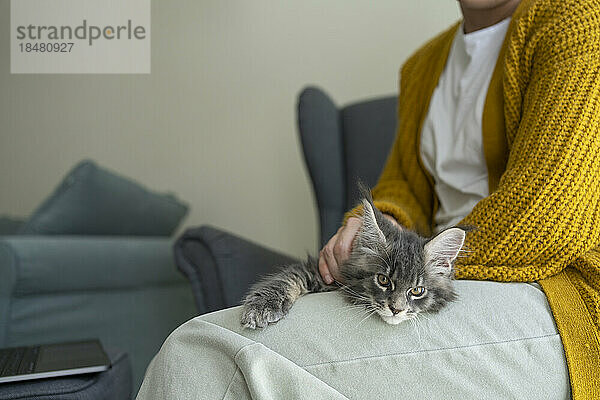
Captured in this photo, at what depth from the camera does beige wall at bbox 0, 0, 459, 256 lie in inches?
121

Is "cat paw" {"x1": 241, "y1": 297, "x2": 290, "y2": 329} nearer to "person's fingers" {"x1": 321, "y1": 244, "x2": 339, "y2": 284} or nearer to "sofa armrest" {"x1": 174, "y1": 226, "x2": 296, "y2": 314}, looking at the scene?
"person's fingers" {"x1": 321, "y1": 244, "x2": 339, "y2": 284}

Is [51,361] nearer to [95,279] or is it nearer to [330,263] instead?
[330,263]

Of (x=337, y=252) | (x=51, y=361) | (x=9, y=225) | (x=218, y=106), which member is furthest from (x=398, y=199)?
(x=9, y=225)

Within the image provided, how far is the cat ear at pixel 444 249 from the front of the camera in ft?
3.77

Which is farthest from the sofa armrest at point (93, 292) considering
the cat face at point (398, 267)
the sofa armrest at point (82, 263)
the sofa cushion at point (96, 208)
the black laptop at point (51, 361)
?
the cat face at point (398, 267)

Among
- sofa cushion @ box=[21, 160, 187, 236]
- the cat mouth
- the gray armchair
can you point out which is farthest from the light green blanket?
sofa cushion @ box=[21, 160, 187, 236]

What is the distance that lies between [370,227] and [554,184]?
1.16 feet

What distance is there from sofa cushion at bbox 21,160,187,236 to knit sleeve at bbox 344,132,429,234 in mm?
1231

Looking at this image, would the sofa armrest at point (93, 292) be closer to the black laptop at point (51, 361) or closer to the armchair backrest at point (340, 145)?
the black laptop at point (51, 361)

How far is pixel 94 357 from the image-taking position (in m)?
1.46

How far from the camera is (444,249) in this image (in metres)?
1.19

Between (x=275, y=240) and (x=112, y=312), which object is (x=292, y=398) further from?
(x=275, y=240)

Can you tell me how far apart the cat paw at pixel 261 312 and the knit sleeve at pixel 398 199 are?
1.32ft

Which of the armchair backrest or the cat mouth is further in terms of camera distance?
the armchair backrest
